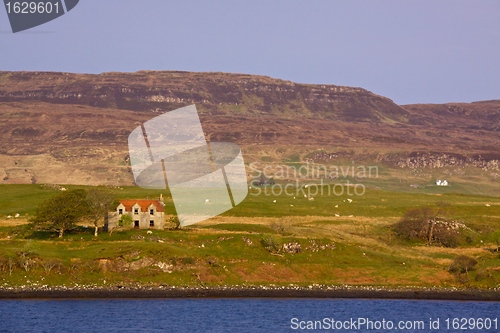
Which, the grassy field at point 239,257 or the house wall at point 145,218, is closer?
the grassy field at point 239,257

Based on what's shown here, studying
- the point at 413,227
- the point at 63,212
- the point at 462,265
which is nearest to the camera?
the point at 462,265

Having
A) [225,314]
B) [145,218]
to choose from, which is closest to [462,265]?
[225,314]

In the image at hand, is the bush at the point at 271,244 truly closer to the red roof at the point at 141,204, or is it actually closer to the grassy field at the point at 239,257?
the grassy field at the point at 239,257

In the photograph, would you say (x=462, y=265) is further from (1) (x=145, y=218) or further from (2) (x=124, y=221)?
(2) (x=124, y=221)

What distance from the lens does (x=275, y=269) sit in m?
71.5

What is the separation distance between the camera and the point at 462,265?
240 ft

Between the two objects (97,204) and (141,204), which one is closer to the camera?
(97,204)

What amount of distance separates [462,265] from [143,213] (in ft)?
98.4

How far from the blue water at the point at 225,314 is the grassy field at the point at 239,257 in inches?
210

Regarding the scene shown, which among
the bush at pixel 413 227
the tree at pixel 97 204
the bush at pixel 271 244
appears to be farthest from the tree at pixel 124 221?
the bush at pixel 413 227

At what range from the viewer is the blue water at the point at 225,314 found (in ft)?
172

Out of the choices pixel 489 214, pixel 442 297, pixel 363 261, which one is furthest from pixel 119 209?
pixel 489 214

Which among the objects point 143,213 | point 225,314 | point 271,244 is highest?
point 143,213

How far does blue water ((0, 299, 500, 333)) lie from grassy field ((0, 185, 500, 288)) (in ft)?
17.5
